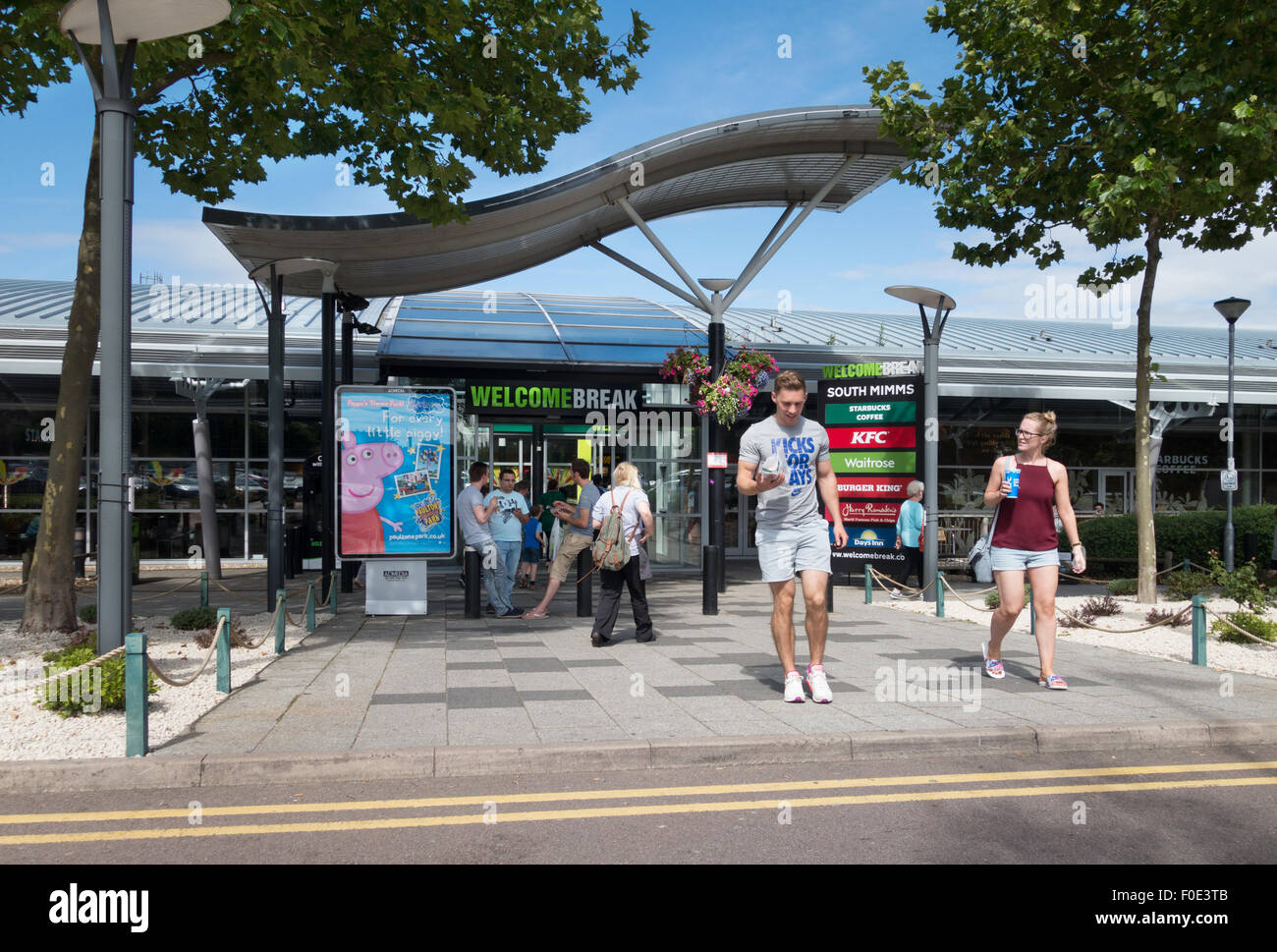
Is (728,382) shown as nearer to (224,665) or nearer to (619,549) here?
(619,549)

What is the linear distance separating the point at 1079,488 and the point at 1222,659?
17.7 metres

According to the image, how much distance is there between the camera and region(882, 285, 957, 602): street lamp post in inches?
555

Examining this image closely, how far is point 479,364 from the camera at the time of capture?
18406 millimetres

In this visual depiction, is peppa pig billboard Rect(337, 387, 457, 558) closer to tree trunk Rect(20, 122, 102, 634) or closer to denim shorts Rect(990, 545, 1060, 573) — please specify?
tree trunk Rect(20, 122, 102, 634)

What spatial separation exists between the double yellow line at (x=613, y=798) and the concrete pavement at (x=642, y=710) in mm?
420

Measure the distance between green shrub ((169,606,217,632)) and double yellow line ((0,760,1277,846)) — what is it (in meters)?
5.77

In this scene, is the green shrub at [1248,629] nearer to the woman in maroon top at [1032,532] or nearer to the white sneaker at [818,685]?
the woman in maroon top at [1032,532]

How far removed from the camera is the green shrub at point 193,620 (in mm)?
10000

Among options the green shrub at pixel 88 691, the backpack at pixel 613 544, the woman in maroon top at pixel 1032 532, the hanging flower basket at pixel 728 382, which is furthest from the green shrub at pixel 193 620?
the woman in maroon top at pixel 1032 532

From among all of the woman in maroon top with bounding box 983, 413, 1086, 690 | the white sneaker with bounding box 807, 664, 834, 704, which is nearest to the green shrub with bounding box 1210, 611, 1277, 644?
the woman in maroon top with bounding box 983, 413, 1086, 690

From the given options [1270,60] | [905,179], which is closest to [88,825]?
[1270,60]

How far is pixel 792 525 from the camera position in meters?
6.60
